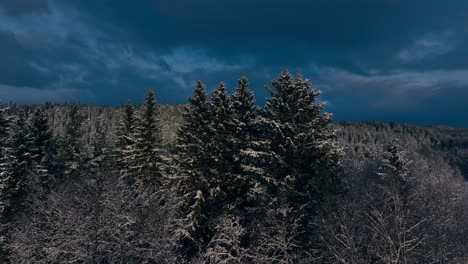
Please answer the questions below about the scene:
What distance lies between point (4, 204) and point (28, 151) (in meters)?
7.79

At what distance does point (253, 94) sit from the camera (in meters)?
33.8

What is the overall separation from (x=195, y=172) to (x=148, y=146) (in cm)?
1053

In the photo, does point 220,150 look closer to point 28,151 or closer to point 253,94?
point 253,94

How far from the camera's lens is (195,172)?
1246 inches

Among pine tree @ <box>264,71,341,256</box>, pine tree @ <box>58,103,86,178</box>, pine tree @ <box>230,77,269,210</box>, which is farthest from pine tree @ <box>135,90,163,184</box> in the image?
pine tree @ <box>264,71,341,256</box>

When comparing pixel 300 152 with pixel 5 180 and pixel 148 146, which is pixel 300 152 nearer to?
pixel 148 146

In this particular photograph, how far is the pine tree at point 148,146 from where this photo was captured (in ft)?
130

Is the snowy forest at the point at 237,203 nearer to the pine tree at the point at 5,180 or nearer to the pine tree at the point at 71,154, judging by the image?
the pine tree at the point at 5,180

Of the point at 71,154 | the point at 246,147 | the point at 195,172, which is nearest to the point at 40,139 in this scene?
the point at 71,154

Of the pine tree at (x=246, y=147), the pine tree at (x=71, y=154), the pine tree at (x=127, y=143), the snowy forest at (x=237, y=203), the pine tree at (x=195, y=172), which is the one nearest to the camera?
the snowy forest at (x=237, y=203)

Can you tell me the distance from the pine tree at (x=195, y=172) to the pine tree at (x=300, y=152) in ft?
17.0

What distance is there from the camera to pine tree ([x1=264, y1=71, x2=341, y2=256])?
29281 mm

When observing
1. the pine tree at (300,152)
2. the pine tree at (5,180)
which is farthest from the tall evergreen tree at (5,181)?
the pine tree at (300,152)

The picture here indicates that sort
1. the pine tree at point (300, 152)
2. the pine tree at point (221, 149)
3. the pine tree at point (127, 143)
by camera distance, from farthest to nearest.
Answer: the pine tree at point (127, 143)
the pine tree at point (221, 149)
the pine tree at point (300, 152)
